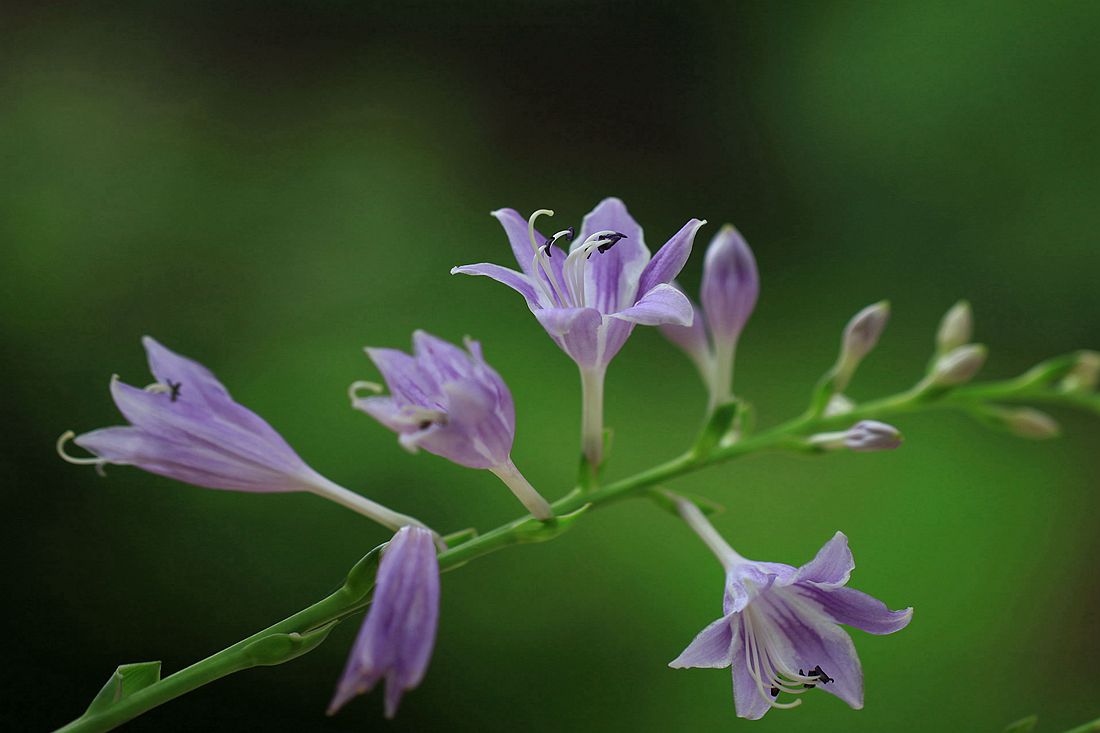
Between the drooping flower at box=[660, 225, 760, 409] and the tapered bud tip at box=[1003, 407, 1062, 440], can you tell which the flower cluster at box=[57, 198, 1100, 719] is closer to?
the drooping flower at box=[660, 225, 760, 409]

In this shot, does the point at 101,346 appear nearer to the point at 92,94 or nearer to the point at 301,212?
the point at 301,212

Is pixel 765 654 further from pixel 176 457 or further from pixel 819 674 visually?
pixel 176 457

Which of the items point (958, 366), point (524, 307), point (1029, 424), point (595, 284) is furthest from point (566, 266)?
point (524, 307)

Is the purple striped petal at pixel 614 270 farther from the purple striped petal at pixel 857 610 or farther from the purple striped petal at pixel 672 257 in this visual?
the purple striped petal at pixel 857 610

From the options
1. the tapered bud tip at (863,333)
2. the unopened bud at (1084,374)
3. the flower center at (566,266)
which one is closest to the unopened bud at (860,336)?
the tapered bud tip at (863,333)

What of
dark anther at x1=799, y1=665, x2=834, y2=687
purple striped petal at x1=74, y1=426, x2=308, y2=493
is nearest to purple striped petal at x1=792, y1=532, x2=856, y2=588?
dark anther at x1=799, y1=665, x2=834, y2=687
